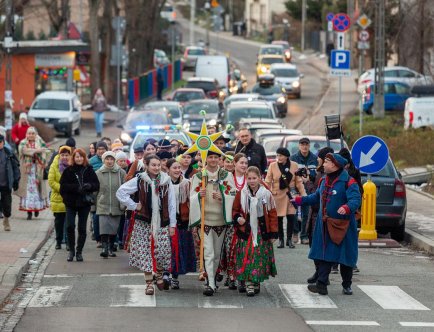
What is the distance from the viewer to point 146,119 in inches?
1435

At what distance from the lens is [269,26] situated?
12169 centimetres

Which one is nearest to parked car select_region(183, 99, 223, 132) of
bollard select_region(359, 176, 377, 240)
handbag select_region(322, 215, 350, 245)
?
bollard select_region(359, 176, 377, 240)

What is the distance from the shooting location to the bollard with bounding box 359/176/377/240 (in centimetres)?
2017

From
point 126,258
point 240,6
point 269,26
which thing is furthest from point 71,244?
point 240,6

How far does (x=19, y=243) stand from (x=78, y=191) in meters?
2.15

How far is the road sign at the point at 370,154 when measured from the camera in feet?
64.7

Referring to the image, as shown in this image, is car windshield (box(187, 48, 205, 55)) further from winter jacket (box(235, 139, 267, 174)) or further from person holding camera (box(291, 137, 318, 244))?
person holding camera (box(291, 137, 318, 244))

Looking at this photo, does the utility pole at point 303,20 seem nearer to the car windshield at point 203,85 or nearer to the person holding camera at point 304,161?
the car windshield at point 203,85

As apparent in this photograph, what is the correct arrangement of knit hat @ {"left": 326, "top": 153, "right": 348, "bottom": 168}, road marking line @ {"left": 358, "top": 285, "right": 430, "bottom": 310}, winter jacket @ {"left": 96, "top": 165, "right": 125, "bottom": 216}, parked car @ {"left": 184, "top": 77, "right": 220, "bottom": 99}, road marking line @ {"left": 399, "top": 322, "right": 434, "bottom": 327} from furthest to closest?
parked car @ {"left": 184, "top": 77, "right": 220, "bottom": 99}, winter jacket @ {"left": 96, "top": 165, "right": 125, "bottom": 216}, knit hat @ {"left": 326, "top": 153, "right": 348, "bottom": 168}, road marking line @ {"left": 358, "top": 285, "right": 430, "bottom": 310}, road marking line @ {"left": 399, "top": 322, "right": 434, "bottom": 327}

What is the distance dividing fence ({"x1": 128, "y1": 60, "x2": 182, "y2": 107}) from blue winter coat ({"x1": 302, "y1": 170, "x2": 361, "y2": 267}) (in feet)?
160

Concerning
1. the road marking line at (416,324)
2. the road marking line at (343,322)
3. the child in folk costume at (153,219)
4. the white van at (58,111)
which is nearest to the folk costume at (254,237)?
the child in folk costume at (153,219)

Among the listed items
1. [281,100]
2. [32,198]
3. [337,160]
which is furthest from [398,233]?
[281,100]

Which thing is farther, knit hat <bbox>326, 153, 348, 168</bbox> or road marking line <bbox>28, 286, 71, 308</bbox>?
knit hat <bbox>326, 153, 348, 168</bbox>

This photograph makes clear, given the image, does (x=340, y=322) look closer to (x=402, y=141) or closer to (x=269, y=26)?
(x=402, y=141)
